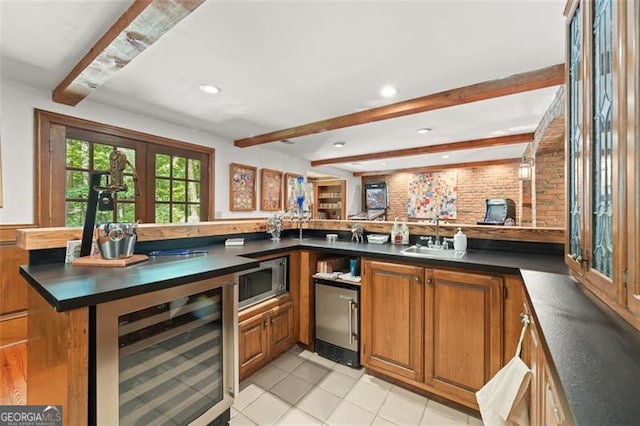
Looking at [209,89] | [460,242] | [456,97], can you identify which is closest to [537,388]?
[460,242]

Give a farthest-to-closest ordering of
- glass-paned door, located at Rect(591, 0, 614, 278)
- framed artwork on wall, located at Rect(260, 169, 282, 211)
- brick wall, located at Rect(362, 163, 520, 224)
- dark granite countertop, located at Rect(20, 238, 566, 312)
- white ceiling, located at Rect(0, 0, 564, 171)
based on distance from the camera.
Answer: brick wall, located at Rect(362, 163, 520, 224) → framed artwork on wall, located at Rect(260, 169, 282, 211) → white ceiling, located at Rect(0, 0, 564, 171) → dark granite countertop, located at Rect(20, 238, 566, 312) → glass-paned door, located at Rect(591, 0, 614, 278)

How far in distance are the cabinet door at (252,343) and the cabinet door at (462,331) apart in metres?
1.19

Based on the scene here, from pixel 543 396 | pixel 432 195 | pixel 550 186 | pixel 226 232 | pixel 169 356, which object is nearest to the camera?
pixel 543 396

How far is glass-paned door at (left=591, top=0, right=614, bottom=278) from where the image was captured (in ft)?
2.92

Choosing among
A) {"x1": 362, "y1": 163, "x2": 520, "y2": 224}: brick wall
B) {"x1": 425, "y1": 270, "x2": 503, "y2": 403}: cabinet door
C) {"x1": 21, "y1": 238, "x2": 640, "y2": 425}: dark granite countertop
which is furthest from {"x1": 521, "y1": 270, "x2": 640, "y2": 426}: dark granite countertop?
{"x1": 362, "y1": 163, "x2": 520, "y2": 224}: brick wall

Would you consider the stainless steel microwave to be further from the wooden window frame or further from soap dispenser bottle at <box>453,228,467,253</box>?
the wooden window frame

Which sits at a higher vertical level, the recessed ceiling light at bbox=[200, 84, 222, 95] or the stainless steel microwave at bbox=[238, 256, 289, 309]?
the recessed ceiling light at bbox=[200, 84, 222, 95]

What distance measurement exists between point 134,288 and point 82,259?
64 cm

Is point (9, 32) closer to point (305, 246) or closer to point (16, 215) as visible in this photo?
point (16, 215)

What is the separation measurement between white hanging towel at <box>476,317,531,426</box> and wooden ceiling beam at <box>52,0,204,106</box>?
90.5 inches

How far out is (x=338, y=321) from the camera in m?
2.23

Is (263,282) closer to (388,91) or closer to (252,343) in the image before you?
(252,343)

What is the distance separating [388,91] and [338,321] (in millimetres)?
2207

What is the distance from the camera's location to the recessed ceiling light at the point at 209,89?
256 centimetres
